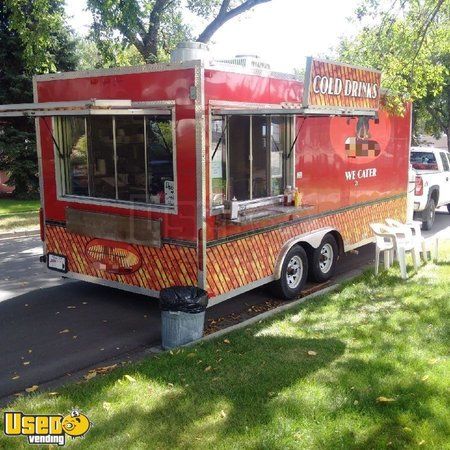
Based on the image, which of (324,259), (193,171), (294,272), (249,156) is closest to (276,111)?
(249,156)

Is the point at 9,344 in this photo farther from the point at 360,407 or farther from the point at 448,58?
the point at 448,58

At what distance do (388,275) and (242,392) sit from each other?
14.3ft

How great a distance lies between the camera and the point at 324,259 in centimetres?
843

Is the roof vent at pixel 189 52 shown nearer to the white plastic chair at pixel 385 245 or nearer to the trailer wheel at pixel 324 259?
the trailer wheel at pixel 324 259

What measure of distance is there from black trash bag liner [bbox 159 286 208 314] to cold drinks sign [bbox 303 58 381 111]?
95.2 inches

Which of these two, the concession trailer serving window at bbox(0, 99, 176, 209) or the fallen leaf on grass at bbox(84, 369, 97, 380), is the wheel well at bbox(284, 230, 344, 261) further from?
the fallen leaf on grass at bbox(84, 369, 97, 380)

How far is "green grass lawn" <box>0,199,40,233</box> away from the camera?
1426cm

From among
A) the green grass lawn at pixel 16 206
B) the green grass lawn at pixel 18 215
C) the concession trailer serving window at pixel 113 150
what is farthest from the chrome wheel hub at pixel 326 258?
the green grass lawn at pixel 16 206

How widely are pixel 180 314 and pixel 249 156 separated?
225 cm

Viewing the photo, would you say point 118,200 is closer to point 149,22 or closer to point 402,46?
point 402,46

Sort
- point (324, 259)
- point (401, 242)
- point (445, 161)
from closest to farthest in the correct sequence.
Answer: point (401, 242) < point (324, 259) < point (445, 161)

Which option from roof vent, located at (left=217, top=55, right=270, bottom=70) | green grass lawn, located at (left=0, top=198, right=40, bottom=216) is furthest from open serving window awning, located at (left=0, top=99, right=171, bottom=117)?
green grass lawn, located at (left=0, top=198, right=40, bottom=216)

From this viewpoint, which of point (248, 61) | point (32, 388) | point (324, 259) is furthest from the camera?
point (324, 259)

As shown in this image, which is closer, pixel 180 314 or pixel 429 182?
pixel 180 314
